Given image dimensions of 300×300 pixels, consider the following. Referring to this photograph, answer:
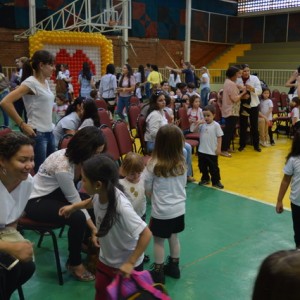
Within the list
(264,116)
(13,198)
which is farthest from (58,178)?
(264,116)

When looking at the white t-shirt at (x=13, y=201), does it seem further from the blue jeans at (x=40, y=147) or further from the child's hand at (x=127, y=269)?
the blue jeans at (x=40, y=147)

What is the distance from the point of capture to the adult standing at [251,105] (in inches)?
271

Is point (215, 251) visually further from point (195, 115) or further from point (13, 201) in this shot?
point (195, 115)

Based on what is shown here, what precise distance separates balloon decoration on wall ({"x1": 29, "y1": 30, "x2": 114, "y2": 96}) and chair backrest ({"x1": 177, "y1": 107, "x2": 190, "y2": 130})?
739 centimetres

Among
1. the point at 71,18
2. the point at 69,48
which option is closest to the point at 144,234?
the point at 69,48

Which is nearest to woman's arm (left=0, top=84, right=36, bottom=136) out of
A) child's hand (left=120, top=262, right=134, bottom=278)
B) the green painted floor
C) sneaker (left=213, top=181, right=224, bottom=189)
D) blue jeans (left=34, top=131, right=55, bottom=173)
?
blue jeans (left=34, top=131, right=55, bottom=173)

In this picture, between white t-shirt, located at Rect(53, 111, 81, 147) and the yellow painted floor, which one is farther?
the yellow painted floor

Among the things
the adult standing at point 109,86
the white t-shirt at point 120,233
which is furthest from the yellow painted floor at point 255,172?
the white t-shirt at point 120,233

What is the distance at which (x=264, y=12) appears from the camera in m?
20.0

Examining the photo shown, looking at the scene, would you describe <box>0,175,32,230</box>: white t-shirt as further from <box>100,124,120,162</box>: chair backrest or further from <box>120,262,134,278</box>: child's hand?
<box>100,124,120,162</box>: chair backrest

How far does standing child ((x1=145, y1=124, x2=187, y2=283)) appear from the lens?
2.71 m

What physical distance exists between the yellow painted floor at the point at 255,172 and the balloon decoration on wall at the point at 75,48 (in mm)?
7931

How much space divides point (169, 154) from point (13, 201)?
3.66 feet

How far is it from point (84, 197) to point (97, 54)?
11.6 metres
